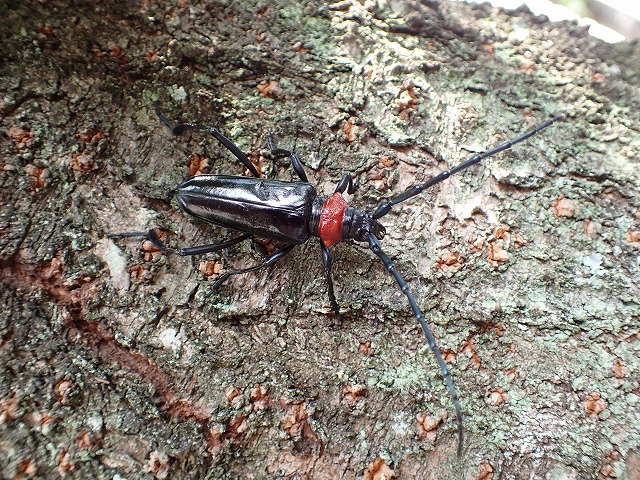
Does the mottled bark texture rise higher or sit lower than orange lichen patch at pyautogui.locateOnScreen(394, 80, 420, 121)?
lower

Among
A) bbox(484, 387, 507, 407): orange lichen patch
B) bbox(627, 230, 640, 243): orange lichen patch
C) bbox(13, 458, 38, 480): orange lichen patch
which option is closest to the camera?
bbox(13, 458, 38, 480): orange lichen patch

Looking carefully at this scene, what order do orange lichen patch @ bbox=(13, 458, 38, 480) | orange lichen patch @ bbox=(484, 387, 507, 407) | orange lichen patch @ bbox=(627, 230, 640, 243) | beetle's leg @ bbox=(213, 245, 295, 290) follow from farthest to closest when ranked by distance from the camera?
beetle's leg @ bbox=(213, 245, 295, 290), orange lichen patch @ bbox=(627, 230, 640, 243), orange lichen patch @ bbox=(484, 387, 507, 407), orange lichen patch @ bbox=(13, 458, 38, 480)

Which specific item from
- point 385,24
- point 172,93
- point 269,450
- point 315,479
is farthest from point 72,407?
point 385,24

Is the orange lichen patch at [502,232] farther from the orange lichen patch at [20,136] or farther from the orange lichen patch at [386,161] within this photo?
the orange lichen patch at [20,136]

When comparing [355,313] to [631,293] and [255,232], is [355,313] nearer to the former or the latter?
[255,232]

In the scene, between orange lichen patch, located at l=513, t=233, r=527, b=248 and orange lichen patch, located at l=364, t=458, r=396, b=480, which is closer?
orange lichen patch, located at l=364, t=458, r=396, b=480

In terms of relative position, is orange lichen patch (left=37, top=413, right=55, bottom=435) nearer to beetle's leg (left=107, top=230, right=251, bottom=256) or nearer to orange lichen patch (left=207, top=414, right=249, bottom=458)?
orange lichen patch (left=207, top=414, right=249, bottom=458)

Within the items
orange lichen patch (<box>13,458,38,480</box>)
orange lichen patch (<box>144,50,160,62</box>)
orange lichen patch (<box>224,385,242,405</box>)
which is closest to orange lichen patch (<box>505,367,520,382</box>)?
orange lichen patch (<box>224,385,242,405</box>)

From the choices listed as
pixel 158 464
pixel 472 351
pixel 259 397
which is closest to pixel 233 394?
pixel 259 397
